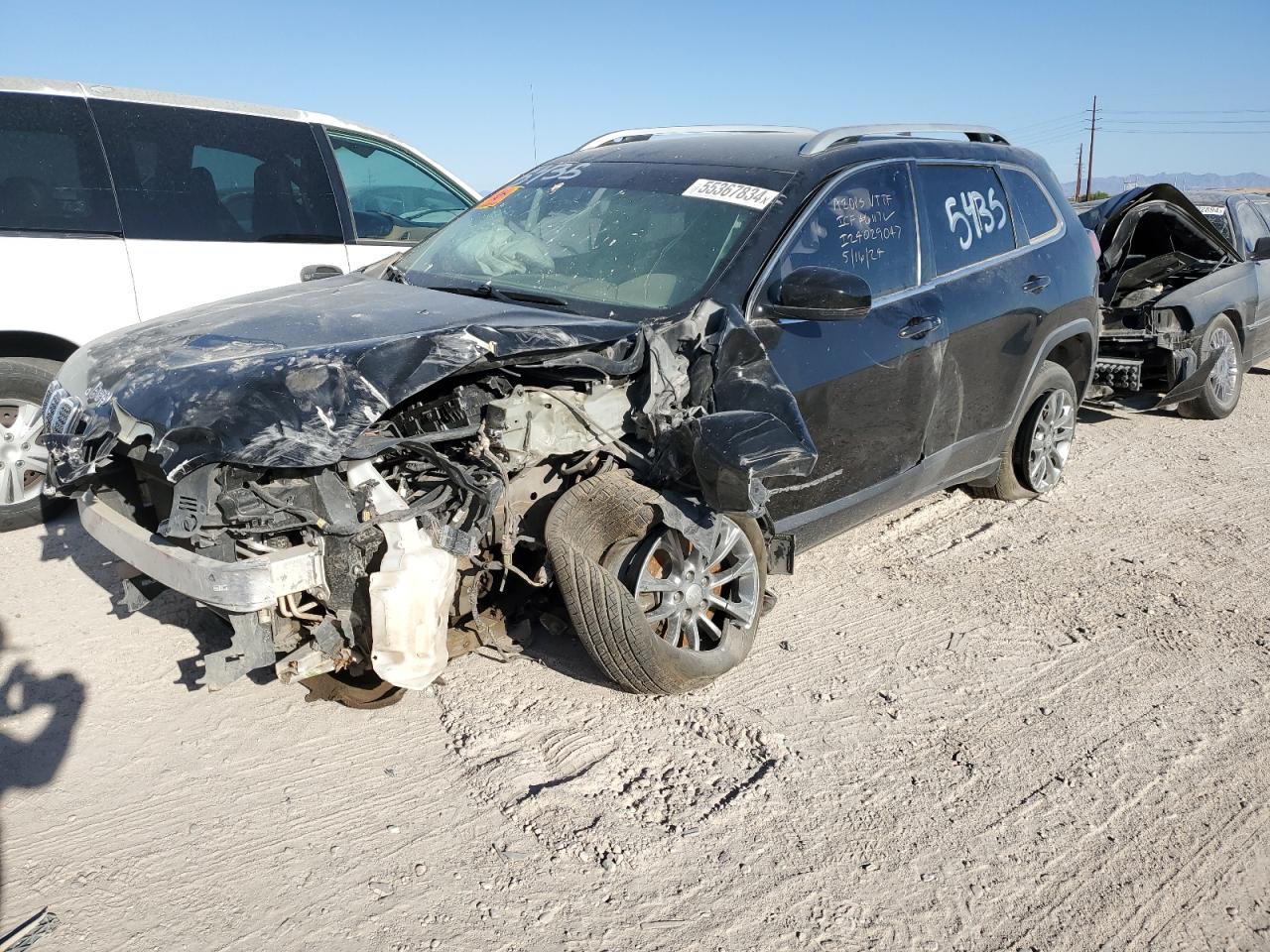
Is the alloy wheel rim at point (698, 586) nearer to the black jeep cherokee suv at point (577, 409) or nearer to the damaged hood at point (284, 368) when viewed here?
the black jeep cherokee suv at point (577, 409)

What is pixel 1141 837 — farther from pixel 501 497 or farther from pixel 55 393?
pixel 55 393

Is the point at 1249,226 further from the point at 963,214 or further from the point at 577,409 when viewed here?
the point at 577,409

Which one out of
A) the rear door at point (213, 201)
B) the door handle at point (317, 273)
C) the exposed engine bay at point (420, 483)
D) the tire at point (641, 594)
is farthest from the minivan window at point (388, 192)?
the tire at point (641, 594)

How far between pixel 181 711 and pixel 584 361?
191 centimetres

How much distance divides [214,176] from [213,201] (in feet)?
0.51

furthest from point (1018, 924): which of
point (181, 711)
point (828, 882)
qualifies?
point (181, 711)

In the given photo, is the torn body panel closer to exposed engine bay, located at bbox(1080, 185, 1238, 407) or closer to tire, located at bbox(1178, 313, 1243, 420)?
exposed engine bay, located at bbox(1080, 185, 1238, 407)

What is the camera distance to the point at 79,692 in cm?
375

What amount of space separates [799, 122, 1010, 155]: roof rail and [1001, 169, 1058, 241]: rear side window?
269 mm

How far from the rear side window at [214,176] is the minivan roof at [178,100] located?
1.8 inches

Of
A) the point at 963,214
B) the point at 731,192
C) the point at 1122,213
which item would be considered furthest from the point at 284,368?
the point at 1122,213

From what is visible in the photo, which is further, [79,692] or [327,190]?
[327,190]

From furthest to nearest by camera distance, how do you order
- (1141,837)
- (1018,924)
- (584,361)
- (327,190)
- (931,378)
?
(327,190) → (931,378) → (584,361) → (1141,837) → (1018,924)

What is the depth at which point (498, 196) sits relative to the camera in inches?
200
